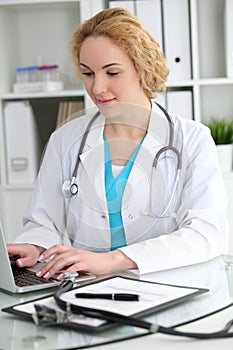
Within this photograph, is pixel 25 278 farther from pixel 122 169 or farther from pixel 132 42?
pixel 132 42

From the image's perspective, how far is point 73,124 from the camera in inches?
90.3

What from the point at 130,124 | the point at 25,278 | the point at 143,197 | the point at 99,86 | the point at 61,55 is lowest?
the point at 25,278

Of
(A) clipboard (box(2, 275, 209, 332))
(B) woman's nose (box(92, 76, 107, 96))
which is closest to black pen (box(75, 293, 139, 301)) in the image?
(A) clipboard (box(2, 275, 209, 332))

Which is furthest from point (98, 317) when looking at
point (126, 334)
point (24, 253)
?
point (24, 253)

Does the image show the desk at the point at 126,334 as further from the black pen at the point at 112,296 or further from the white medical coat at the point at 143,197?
the white medical coat at the point at 143,197

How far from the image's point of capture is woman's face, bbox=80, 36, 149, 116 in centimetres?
204

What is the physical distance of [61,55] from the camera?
361 cm

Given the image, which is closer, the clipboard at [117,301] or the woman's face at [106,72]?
the clipboard at [117,301]

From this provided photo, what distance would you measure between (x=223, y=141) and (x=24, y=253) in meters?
1.72

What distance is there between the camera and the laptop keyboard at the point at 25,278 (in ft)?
5.22

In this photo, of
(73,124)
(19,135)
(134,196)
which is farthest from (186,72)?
(134,196)

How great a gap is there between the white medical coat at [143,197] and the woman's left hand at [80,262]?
131mm

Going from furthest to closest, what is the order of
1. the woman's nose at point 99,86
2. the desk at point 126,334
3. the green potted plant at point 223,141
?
the green potted plant at point 223,141
the woman's nose at point 99,86
the desk at point 126,334

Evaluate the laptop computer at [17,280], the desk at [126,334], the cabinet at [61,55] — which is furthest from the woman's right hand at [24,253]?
the cabinet at [61,55]
